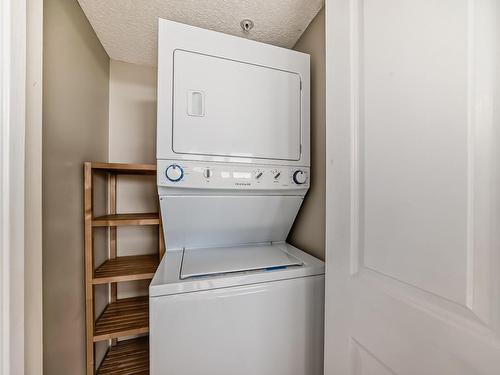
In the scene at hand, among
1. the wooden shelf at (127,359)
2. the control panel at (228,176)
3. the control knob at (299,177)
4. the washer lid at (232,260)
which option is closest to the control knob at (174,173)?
the control panel at (228,176)

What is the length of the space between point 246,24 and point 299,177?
105cm

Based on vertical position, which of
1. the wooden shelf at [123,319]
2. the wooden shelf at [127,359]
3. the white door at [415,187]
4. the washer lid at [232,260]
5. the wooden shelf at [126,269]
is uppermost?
the white door at [415,187]

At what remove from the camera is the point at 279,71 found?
1302mm

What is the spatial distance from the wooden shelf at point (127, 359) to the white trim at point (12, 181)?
38.5 inches

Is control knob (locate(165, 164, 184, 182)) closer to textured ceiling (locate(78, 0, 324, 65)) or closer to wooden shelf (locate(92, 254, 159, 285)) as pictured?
wooden shelf (locate(92, 254, 159, 285))

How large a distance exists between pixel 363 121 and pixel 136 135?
1.83m

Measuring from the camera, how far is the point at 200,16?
1.33 metres

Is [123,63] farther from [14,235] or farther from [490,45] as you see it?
[490,45]

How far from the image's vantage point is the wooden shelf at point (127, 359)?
1467 millimetres

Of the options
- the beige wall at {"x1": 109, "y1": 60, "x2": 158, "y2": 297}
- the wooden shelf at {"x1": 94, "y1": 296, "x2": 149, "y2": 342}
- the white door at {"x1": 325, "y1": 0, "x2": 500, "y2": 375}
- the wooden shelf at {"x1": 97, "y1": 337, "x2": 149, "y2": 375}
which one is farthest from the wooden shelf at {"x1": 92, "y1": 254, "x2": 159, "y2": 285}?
the white door at {"x1": 325, "y1": 0, "x2": 500, "y2": 375}

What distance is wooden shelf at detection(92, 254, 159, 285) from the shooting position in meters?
1.39

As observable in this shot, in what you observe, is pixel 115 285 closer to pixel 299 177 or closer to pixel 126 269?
pixel 126 269

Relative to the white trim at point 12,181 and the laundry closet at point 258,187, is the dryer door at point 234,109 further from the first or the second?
the white trim at point 12,181

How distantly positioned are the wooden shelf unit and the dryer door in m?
0.56
